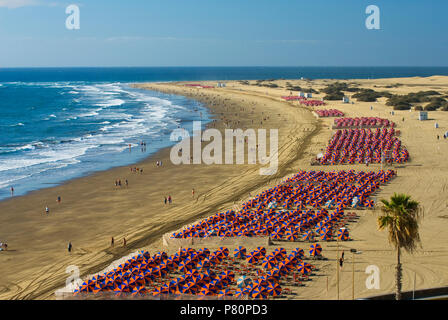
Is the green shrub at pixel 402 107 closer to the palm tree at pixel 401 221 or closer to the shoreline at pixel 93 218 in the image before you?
the shoreline at pixel 93 218

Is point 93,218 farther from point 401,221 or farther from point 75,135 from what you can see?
point 75,135

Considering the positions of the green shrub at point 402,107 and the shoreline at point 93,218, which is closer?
the shoreline at point 93,218

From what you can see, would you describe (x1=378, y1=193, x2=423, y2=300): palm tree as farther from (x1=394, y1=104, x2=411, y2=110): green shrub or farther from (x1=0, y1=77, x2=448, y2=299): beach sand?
(x1=394, y1=104, x2=411, y2=110): green shrub

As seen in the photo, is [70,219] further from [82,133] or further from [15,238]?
[82,133]

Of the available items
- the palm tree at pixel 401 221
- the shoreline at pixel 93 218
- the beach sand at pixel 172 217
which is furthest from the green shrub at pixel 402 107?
the palm tree at pixel 401 221

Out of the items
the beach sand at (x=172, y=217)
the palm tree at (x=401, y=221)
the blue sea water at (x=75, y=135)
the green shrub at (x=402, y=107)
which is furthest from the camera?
the green shrub at (x=402, y=107)

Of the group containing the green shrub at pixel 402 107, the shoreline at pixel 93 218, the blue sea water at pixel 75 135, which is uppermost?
the green shrub at pixel 402 107

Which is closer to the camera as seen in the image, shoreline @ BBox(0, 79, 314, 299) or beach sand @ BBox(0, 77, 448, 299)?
beach sand @ BBox(0, 77, 448, 299)

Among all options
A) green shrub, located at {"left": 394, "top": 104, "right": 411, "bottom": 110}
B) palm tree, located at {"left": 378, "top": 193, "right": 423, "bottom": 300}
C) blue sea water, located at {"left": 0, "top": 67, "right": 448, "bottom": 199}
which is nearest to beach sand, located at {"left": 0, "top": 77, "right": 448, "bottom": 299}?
blue sea water, located at {"left": 0, "top": 67, "right": 448, "bottom": 199}

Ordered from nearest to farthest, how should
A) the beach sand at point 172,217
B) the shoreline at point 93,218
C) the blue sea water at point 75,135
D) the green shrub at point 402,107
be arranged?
the beach sand at point 172,217 → the shoreline at point 93,218 → the blue sea water at point 75,135 → the green shrub at point 402,107
